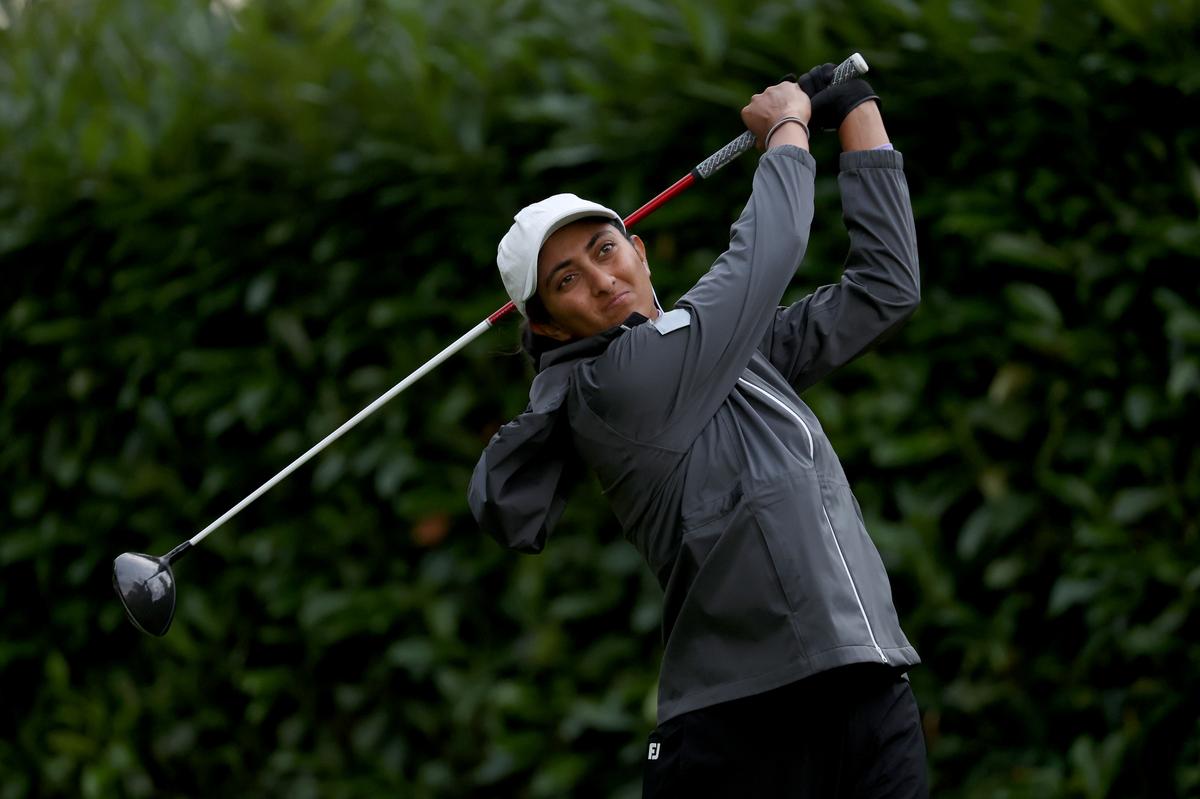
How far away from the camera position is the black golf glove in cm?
282

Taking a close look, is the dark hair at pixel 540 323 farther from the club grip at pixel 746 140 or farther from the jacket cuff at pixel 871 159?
the jacket cuff at pixel 871 159

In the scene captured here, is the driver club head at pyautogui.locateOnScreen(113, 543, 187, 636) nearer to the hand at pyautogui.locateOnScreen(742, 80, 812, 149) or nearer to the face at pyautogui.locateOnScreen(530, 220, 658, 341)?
the face at pyautogui.locateOnScreen(530, 220, 658, 341)

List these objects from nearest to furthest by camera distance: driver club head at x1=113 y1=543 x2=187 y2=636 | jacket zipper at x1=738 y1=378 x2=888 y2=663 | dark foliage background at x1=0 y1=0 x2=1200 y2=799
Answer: jacket zipper at x1=738 y1=378 x2=888 y2=663
driver club head at x1=113 y1=543 x2=187 y2=636
dark foliage background at x1=0 y1=0 x2=1200 y2=799

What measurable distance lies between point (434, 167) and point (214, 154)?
3.06ft

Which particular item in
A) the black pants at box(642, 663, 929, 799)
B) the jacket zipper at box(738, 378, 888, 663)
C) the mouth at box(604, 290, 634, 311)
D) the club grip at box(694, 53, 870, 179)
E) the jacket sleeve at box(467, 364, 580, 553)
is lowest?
the black pants at box(642, 663, 929, 799)

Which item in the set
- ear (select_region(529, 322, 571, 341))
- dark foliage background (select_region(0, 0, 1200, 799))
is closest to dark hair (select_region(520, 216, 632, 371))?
ear (select_region(529, 322, 571, 341))

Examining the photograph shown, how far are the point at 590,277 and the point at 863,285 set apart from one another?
1.57 ft

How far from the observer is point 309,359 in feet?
15.7

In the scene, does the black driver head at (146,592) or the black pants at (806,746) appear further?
the black driver head at (146,592)

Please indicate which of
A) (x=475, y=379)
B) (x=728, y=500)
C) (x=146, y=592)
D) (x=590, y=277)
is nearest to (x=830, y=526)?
(x=728, y=500)

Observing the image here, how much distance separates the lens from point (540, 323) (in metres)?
2.86

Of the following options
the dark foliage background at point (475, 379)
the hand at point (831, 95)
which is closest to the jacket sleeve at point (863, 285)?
the hand at point (831, 95)

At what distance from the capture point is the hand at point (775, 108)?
9.11ft

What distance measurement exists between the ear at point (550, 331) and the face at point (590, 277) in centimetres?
8
